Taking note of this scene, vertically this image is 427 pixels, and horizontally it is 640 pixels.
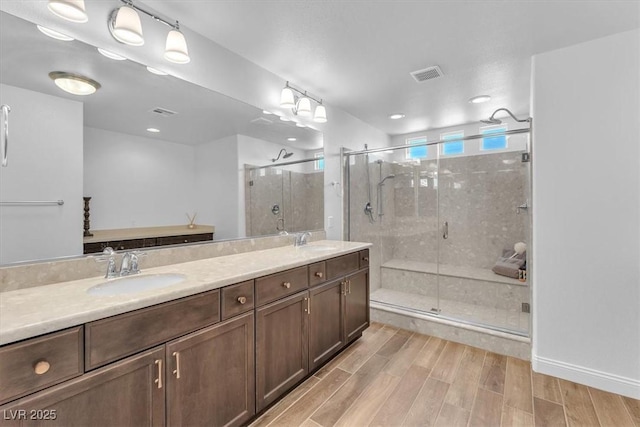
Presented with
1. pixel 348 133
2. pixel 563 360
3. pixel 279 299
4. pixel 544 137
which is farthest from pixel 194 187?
pixel 563 360

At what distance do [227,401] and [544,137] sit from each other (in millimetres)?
2804

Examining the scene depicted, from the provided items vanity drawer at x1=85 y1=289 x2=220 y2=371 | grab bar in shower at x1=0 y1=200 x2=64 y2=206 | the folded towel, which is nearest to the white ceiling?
grab bar in shower at x1=0 y1=200 x2=64 y2=206

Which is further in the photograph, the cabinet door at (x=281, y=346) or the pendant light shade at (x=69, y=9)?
the cabinet door at (x=281, y=346)

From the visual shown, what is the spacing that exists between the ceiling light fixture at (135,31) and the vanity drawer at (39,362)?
1.42 meters

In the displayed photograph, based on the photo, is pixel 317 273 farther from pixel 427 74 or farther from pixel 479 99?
pixel 479 99

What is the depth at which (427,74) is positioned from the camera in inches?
100

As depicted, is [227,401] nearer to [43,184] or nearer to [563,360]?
[43,184]

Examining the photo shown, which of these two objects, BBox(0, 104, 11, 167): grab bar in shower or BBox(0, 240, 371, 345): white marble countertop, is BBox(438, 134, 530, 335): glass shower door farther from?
→ BBox(0, 104, 11, 167): grab bar in shower

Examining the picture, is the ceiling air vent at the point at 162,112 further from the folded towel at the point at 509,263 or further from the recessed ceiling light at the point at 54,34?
the folded towel at the point at 509,263

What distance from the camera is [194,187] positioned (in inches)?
76.3

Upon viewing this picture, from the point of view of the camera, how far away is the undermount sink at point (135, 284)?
54.2 inches

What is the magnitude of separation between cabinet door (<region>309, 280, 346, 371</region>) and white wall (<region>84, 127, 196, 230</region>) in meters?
1.11

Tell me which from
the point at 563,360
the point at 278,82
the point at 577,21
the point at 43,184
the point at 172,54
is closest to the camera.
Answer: the point at 43,184

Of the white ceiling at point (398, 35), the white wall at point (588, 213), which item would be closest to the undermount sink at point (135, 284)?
the white ceiling at point (398, 35)
